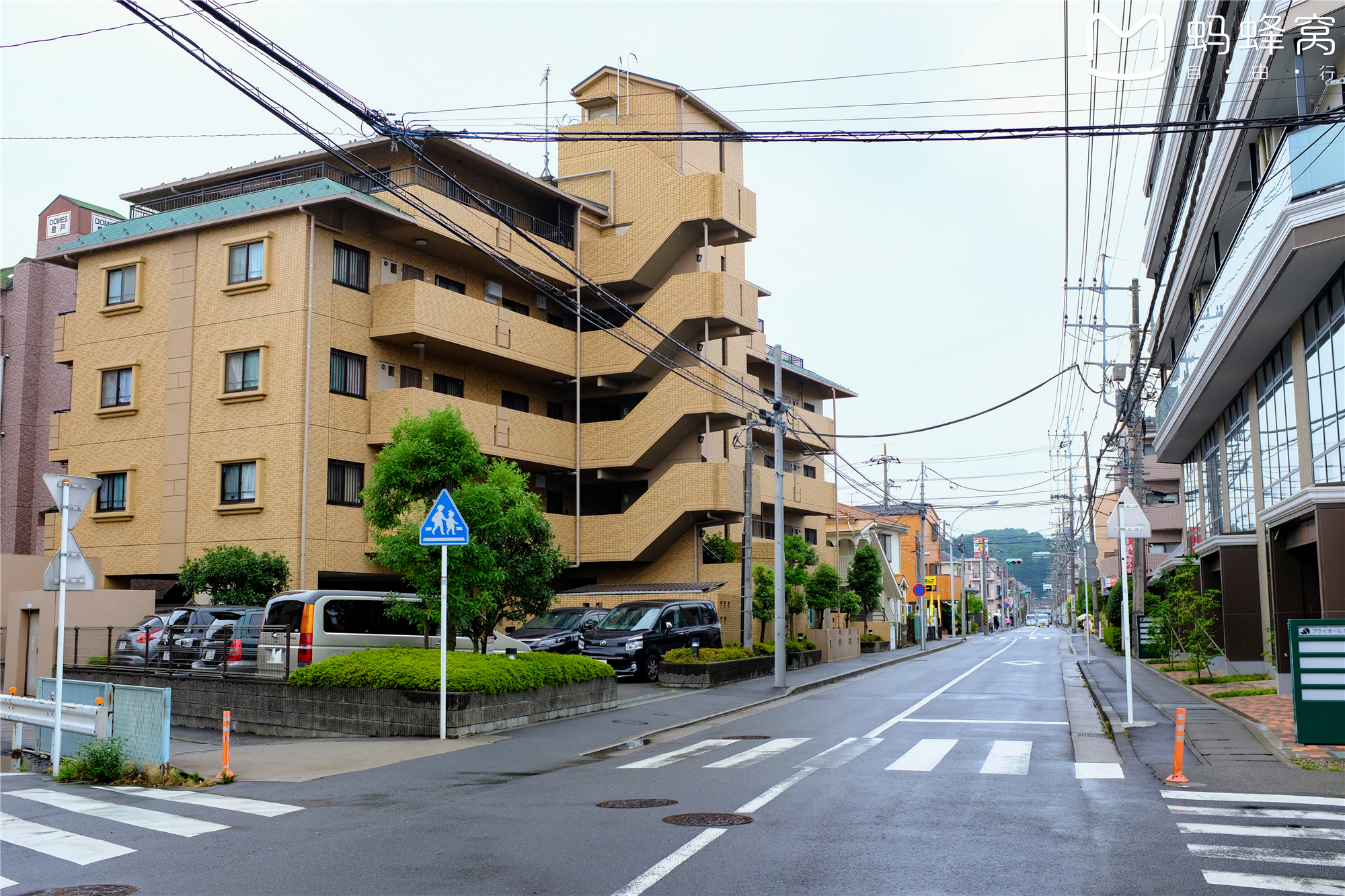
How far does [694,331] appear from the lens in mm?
35719

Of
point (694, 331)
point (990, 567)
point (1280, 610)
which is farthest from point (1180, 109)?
point (990, 567)

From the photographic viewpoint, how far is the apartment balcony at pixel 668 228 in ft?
114

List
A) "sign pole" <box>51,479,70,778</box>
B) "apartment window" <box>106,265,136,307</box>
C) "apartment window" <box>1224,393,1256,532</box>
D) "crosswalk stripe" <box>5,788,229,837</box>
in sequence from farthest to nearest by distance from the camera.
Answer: "apartment window" <box>106,265,136,307</box> < "apartment window" <box>1224,393,1256,532</box> < "sign pole" <box>51,479,70,778</box> < "crosswalk stripe" <box>5,788,229,837</box>

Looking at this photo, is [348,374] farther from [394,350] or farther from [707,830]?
[707,830]

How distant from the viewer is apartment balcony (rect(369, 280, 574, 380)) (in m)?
29.9

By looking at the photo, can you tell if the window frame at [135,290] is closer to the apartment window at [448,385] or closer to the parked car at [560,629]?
the apartment window at [448,385]

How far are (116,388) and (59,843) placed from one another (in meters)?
26.6

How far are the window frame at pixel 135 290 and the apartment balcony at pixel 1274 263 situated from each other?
93.8 feet

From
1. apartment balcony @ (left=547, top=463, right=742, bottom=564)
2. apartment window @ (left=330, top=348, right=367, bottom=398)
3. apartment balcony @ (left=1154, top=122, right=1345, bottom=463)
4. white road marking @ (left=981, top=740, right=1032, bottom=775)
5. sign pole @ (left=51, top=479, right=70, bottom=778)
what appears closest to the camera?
white road marking @ (left=981, top=740, right=1032, bottom=775)

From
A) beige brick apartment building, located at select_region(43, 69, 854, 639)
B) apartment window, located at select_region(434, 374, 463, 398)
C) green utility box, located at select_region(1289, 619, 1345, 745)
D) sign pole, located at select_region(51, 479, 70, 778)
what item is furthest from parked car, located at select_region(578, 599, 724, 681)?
green utility box, located at select_region(1289, 619, 1345, 745)

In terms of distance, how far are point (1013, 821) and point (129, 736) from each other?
9.83 m

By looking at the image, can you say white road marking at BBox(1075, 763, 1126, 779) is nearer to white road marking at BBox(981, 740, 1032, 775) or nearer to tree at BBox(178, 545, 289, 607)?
white road marking at BBox(981, 740, 1032, 775)

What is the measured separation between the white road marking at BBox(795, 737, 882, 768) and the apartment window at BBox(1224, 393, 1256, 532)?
15.3 metres

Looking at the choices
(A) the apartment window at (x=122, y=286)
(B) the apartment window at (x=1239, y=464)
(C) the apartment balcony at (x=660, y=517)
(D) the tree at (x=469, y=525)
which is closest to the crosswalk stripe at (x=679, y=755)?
(D) the tree at (x=469, y=525)
